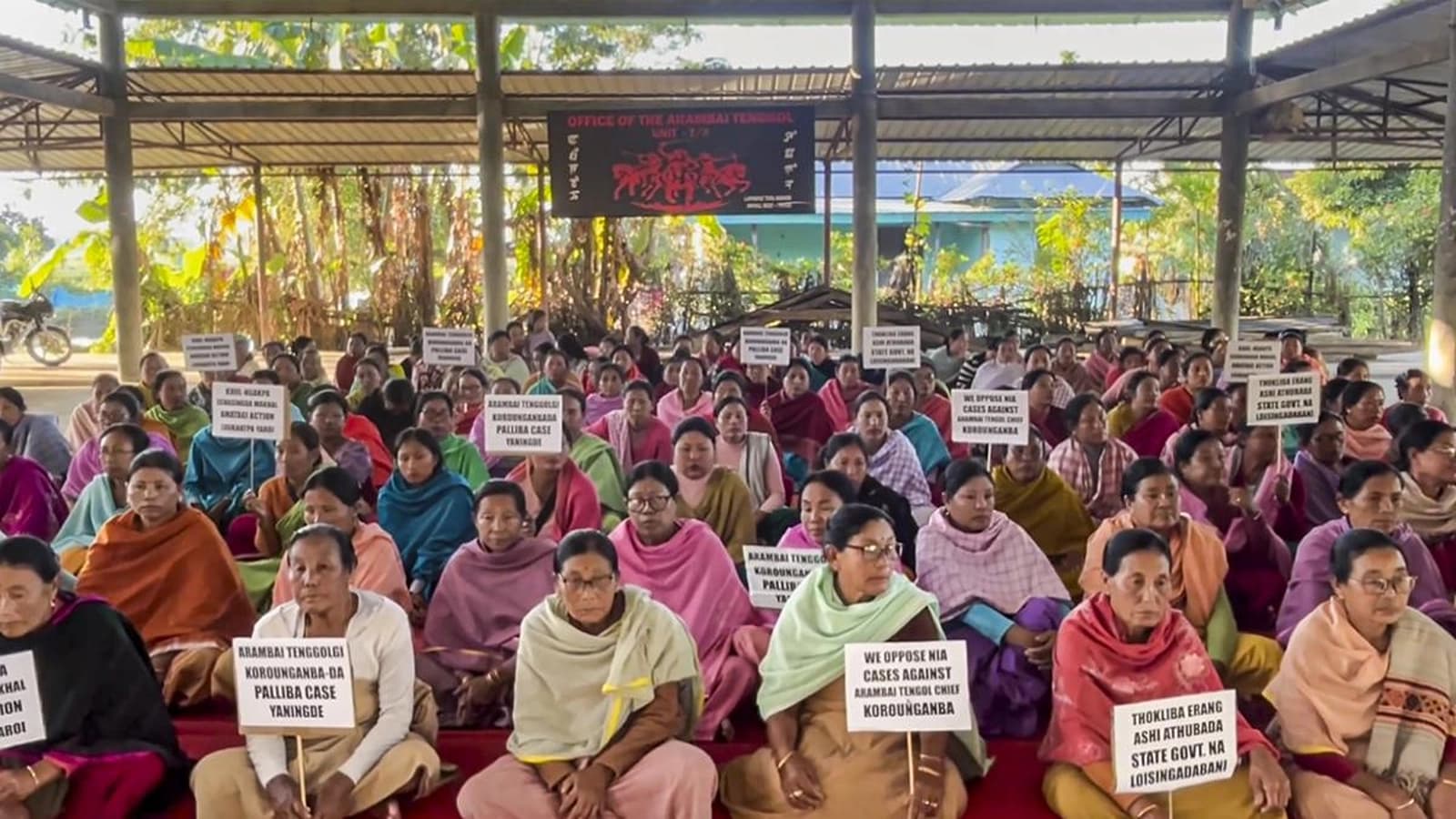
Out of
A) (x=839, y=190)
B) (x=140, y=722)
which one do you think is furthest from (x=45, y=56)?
(x=839, y=190)

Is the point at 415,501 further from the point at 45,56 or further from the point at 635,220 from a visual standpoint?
the point at 635,220

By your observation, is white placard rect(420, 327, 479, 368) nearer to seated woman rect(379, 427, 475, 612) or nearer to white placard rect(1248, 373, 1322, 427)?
seated woman rect(379, 427, 475, 612)

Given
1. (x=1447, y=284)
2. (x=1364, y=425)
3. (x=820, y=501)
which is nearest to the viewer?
(x=820, y=501)

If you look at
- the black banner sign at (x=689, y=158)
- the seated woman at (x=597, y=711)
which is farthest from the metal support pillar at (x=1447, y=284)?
the seated woman at (x=597, y=711)

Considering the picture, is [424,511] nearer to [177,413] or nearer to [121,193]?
[177,413]

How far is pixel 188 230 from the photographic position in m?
20.8

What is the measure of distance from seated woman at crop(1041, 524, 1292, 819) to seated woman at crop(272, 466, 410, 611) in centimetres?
228

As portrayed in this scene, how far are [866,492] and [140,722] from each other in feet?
8.82

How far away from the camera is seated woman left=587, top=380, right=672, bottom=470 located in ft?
19.8

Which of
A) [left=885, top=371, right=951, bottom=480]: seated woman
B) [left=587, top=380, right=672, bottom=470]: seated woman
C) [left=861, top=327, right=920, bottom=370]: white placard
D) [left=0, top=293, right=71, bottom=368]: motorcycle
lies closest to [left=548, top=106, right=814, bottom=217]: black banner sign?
[left=861, top=327, right=920, bottom=370]: white placard

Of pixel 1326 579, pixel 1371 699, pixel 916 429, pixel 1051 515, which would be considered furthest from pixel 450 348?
pixel 1371 699

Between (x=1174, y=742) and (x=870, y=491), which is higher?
(x=870, y=491)

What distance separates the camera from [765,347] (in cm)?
800

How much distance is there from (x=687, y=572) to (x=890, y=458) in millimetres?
1766
